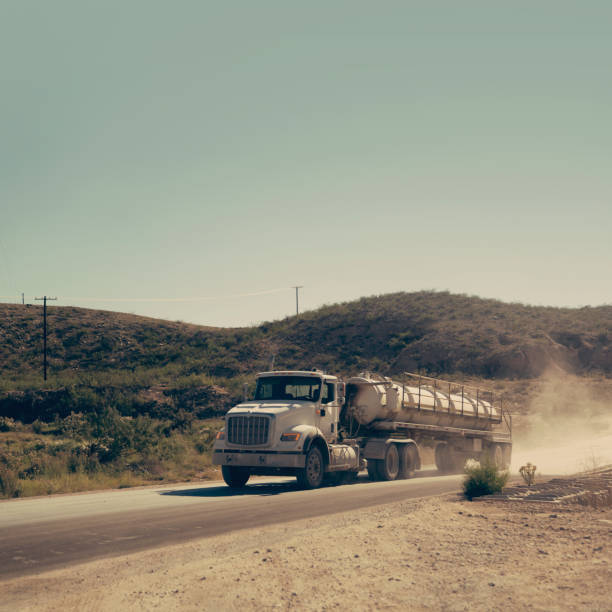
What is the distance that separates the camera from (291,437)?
756 inches

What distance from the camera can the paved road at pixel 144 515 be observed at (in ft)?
33.8

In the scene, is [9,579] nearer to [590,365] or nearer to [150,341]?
[590,365]

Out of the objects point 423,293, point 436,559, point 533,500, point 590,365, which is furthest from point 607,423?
point 423,293

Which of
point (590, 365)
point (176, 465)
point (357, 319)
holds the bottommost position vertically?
point (176, 465)

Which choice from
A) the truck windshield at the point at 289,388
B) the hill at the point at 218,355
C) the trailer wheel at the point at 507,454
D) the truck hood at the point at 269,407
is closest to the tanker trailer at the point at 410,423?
the trailer wheel at the point at 507,454

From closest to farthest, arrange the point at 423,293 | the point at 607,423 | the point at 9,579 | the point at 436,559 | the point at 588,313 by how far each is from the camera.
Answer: the point at 9,579
the point at 436,559
the point at 607,423
the point at 588,313
the point at 423,293

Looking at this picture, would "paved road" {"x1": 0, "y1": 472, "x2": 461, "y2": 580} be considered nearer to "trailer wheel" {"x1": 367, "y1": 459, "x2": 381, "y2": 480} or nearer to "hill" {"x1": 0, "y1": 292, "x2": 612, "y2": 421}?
"trailer wheel" {"x1": 367, "y1": 459, "x2": 381, "y2": 480}

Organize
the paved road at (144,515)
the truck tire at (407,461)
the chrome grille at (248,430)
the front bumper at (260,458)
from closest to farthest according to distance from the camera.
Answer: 1. the paved road at (144,515)
2. the front bumper at (260,458)
3. the chrome grille at (248,430)
4. the truck tire at (407,461)

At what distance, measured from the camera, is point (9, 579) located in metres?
8.46

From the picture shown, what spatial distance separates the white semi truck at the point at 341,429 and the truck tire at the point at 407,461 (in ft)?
0.11

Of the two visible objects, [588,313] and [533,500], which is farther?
[588,313]

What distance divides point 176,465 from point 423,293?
A: 7503 cm

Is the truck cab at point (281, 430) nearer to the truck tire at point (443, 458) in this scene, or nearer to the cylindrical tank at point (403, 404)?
the cylindrical tank at point (403, 404)

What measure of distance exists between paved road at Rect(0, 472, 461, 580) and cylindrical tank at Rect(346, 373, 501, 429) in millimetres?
3241
